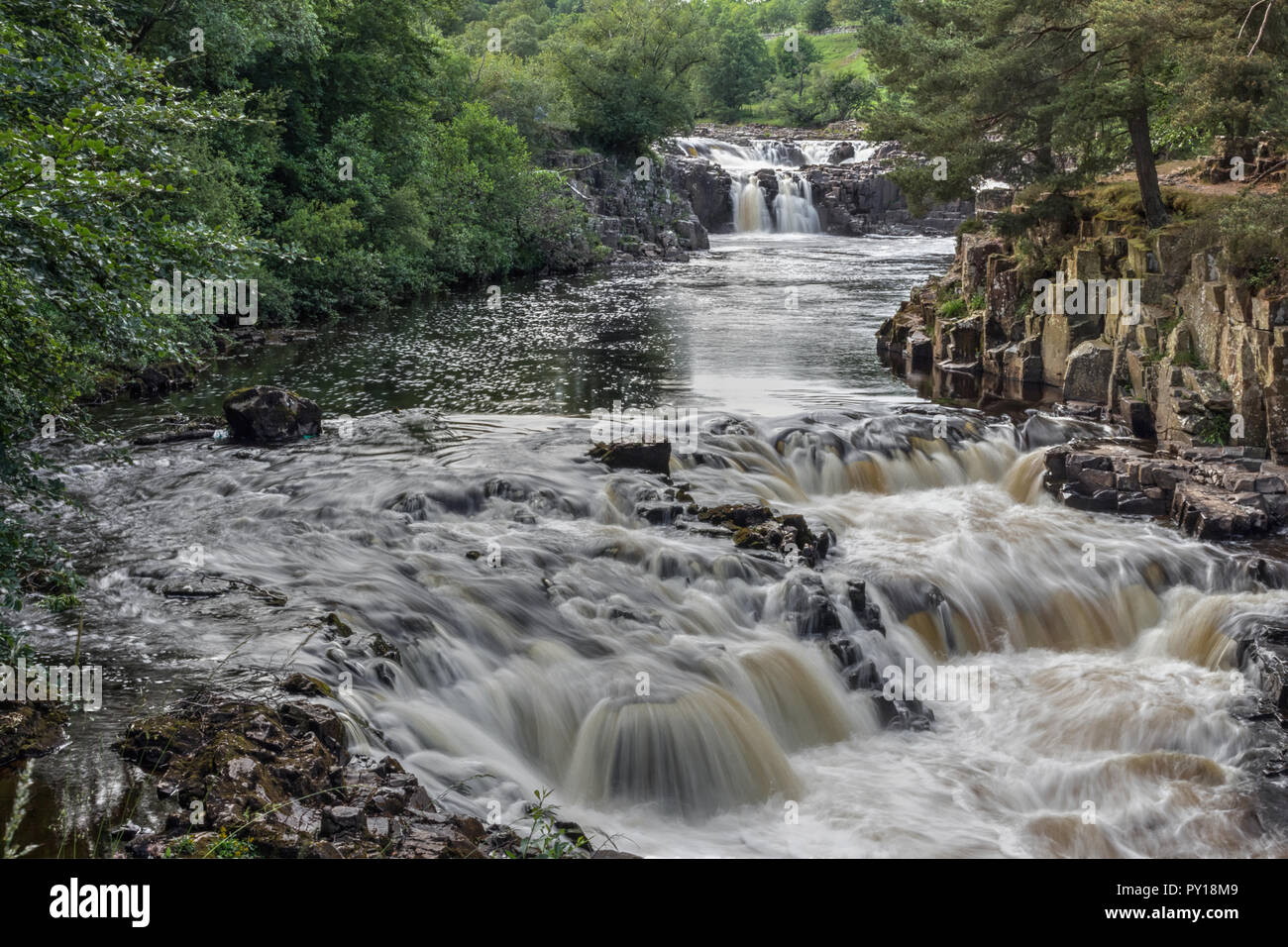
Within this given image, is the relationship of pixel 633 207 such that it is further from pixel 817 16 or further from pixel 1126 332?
pixel 817 16

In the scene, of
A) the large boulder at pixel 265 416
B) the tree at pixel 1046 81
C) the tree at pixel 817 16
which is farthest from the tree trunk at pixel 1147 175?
the tree at pixel 817 16

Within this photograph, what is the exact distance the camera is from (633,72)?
59688 millimetres

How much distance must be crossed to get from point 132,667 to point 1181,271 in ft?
63.4

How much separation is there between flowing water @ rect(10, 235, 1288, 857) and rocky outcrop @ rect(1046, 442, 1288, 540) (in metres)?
0.56

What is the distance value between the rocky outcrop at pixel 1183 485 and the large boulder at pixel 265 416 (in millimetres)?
12896

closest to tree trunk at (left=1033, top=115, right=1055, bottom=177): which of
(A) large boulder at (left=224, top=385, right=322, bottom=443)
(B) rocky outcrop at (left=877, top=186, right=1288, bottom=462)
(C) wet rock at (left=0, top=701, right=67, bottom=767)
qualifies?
(B) rocky outcrop at (left=877, top=186, right=1288, bottom=462)

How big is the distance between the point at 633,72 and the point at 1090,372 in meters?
44.9

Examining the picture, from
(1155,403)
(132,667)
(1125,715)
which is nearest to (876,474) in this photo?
(1155,403)

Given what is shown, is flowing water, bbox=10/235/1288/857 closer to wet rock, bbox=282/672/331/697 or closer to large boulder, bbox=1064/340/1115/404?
wet rock, bbox=282/672/331/697

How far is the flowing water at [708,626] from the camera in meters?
9.45

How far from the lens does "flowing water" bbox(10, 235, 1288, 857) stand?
9445 millimetres

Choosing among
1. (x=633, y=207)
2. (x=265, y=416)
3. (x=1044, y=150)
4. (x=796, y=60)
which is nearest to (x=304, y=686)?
(x=265, y=416)

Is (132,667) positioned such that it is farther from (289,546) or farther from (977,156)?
(977,156)

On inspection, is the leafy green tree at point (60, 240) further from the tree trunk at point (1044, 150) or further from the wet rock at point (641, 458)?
the tree trunk at point (1044, 150)
